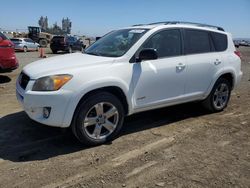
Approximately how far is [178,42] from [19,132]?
3094 millimetres

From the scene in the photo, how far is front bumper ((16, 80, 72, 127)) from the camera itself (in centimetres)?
447

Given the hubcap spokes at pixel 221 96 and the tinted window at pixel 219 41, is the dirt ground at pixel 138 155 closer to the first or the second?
the hubcap spokes at pixel 221 96

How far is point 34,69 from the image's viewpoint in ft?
16.4

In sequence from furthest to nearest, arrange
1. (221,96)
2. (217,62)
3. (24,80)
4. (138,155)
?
(221,96)
(217,62)
(24,80)
(138,155)

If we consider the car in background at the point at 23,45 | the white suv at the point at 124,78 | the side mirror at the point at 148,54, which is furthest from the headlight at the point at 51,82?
the car in background at the point at 23,45

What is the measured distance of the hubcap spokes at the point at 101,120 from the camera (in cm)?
482

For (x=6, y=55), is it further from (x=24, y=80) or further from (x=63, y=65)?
(x=63, y=65)

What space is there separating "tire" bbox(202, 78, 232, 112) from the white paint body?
7.8 inches

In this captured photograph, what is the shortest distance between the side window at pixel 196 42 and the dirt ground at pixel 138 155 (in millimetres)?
1307

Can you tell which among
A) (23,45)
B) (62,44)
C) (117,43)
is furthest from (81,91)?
(23,45)

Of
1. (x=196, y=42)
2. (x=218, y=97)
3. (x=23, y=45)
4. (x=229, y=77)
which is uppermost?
(x=196, y=42)

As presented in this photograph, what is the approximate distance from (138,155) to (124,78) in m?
1.17

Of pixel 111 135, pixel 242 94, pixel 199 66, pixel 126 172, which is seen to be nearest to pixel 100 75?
pixel 111 135

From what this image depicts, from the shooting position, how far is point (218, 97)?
6.94m
